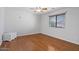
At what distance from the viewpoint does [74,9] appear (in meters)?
1.38

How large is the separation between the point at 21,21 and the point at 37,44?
468mm

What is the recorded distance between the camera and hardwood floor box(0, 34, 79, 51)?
139 cm

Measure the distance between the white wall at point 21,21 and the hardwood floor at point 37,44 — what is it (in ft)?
0.38

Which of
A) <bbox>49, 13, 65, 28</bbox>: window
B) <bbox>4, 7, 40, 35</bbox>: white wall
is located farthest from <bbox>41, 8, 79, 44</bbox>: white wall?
<bbox>4, 7, 40, 35</bbox>: white wall

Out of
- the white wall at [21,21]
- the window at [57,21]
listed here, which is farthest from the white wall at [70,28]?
the white wall at [21,21]

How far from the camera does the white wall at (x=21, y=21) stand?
4.51 ft

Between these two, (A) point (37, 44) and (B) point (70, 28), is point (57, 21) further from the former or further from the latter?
(A) point (37, 44)

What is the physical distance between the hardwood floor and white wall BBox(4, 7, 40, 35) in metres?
0.12

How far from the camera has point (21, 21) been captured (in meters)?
1.47

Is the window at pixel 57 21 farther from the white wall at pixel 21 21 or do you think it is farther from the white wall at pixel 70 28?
the white wall at pixel 21 21

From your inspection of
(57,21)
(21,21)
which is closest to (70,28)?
(57,21)

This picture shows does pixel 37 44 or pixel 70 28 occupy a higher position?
pixel 70 28
